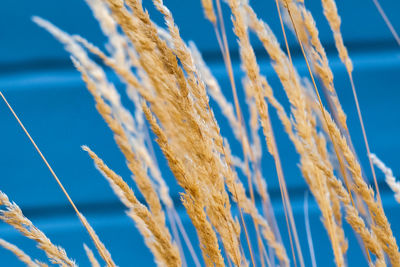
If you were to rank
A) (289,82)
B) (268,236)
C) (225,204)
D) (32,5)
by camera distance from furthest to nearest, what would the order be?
(32,5) → (268,236) → (289,82) → (225,204)

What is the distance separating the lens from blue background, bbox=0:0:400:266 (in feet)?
5.55

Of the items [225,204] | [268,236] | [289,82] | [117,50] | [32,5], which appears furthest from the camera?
[32,5]

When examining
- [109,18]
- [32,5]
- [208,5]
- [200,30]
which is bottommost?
[208,5]

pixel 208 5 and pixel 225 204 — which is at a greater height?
pixel 208 5

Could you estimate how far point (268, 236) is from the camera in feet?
2.95

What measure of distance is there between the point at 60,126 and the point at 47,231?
0.40 m

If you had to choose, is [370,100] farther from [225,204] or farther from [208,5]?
[225,204]

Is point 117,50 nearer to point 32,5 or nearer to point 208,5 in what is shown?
point 208,5

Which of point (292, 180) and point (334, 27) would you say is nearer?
point (334, 27)

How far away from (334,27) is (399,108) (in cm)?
105

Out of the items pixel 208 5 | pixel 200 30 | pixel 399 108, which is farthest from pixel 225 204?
pixel 399 108

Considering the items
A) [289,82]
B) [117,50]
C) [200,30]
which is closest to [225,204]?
[289,82]

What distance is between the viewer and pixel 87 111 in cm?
173

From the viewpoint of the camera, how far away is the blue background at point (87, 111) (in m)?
1.69
